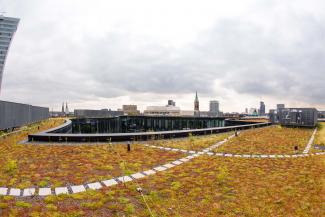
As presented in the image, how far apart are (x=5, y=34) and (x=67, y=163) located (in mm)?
102685

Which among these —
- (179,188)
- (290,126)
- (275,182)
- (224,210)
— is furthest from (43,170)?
(290,126)

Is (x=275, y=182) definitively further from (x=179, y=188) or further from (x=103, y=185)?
(x=103, y=185)

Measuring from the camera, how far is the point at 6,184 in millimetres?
7531

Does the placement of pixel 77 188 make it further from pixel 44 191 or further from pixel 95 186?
pixel 44 191

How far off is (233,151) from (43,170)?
481 inches

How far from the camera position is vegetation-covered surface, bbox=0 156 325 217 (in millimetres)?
5914

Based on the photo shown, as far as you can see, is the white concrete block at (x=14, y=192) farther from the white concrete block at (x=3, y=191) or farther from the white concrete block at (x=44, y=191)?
the white concrete block at (x=44, y=191)

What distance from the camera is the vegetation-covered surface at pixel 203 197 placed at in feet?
19.4

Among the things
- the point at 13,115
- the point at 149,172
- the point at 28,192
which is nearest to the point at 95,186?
the point at 28,192

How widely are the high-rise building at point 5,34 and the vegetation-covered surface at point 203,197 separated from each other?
333 feet

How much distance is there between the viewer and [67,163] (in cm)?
1066

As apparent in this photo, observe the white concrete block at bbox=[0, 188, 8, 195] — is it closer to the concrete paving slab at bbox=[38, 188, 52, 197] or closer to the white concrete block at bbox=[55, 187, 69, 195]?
the concrete paving slab at bbox=[38, 188, 52, 197]

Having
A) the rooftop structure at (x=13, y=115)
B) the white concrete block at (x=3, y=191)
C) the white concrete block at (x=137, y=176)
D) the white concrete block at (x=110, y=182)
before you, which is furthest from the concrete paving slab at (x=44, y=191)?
the rooftop structure at (x=13, y=115)

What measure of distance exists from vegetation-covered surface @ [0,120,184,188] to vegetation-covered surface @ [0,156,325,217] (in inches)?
60.4
